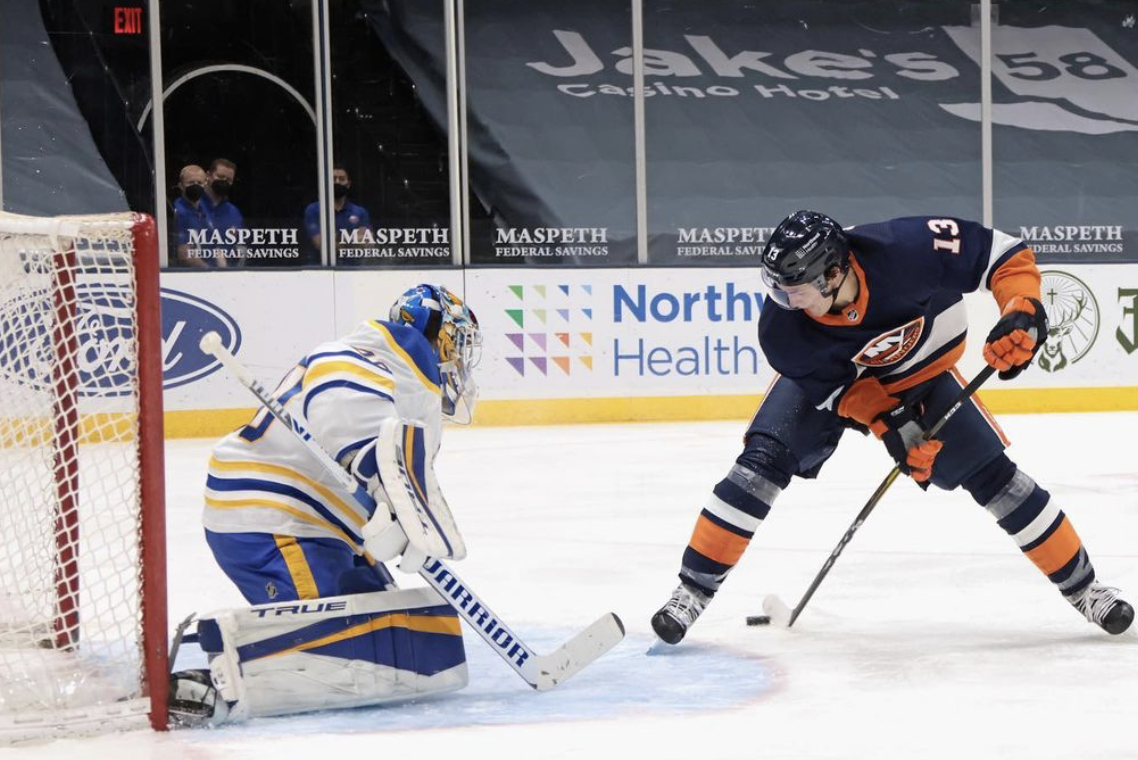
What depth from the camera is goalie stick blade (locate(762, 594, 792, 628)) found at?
9.79ft

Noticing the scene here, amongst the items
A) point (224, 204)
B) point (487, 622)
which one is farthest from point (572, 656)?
point (224, 204)

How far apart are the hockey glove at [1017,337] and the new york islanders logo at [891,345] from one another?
0.51 ft

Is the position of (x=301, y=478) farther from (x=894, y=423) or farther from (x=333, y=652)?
(x=894, y=423)

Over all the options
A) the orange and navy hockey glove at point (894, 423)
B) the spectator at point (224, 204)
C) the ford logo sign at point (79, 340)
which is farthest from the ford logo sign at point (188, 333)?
the orange and navy hockey glove at point (894, 423)

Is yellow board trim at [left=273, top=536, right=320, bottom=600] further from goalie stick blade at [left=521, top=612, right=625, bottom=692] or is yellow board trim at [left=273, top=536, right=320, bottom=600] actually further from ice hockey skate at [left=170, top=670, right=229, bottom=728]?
goalie stick blade at [left=521, top=612, right=625, bottom=692]

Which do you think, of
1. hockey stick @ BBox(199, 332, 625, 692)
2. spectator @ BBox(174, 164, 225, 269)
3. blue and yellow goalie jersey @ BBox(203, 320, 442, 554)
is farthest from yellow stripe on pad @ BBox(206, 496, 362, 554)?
spectator @ BBox(174, 164, 225, 269)

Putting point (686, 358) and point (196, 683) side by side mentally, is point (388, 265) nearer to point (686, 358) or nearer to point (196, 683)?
point (686, 358)

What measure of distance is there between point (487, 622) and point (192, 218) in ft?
19.5

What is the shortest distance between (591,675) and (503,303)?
17.3 feet

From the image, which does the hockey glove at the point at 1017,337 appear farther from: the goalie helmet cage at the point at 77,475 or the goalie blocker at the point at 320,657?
the goalie helmet cage at the point at 77,475

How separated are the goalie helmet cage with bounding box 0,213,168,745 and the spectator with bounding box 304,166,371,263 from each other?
512 centimetres

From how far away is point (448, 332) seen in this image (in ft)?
8.18

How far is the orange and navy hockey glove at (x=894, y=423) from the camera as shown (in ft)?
8.87

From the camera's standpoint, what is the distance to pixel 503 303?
306 inches
